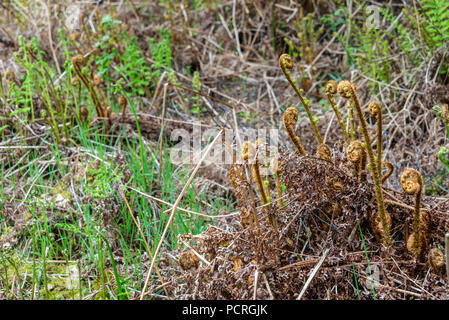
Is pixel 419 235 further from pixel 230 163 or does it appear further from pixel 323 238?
pixel 230 163

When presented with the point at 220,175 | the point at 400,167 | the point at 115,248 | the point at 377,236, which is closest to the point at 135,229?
the point at 115,248

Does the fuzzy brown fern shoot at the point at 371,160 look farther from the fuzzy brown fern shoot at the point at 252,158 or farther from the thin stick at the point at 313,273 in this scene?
the fuzzy brown fern shoot at the point at 252,158

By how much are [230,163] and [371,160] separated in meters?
1.30

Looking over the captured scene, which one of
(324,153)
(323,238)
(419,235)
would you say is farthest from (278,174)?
(419,235)

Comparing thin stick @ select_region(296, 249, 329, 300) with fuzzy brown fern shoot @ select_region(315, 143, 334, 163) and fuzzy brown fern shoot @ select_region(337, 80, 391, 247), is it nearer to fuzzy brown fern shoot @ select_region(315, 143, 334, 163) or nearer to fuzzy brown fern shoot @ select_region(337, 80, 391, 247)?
fuzzy brown fern shoot @ select_region(337, 80, 391, 247)

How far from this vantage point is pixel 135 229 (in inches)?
101

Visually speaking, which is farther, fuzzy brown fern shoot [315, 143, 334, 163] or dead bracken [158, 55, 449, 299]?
fuzzy brown fern shoot [315, 143, 334, 163]

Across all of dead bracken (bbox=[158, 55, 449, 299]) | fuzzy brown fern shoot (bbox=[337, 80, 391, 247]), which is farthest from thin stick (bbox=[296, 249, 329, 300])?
fuzzy brown fern shoot (bbox=[337, 80, 391, 247])

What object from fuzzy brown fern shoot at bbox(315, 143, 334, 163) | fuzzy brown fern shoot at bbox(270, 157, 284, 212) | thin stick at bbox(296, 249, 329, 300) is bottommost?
thin stick at bbox(296, 249, 329, 300)

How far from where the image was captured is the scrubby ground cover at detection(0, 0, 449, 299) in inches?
71.7

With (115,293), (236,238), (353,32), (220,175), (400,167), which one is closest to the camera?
(236,238)

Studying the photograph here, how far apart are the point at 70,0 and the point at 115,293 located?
368 centimetres

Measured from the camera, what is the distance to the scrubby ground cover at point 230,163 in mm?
1822
